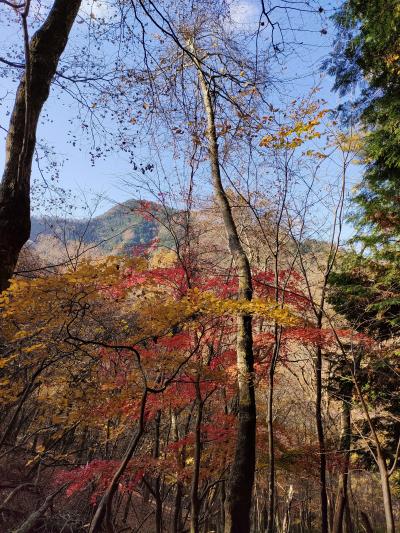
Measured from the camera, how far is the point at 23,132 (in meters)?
2.97

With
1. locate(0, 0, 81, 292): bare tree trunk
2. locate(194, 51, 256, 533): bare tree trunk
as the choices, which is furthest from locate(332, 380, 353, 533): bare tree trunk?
locate(0, 0, 81, 292): bare tree trunk

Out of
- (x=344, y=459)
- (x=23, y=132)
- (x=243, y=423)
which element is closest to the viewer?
(x=23, y=132)

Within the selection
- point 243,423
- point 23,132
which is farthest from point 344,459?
point 23,132

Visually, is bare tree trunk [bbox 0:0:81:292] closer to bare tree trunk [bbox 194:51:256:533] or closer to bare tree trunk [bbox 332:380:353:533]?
bare tree trunk [bbox 194:51:256:533]

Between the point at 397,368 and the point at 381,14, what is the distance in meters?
6.33

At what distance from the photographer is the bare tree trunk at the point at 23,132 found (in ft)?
9.11

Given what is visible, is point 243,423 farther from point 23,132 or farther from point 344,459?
point 344,459

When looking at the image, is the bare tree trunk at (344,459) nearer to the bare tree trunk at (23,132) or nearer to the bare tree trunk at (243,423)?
the bare tree trunk at (243,423)

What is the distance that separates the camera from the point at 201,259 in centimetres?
1040

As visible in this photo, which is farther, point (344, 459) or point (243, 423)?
point (344, 459)

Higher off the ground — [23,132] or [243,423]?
[23,132]

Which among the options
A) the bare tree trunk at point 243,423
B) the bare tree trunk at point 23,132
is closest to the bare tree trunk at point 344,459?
the bare tree trunk at point 243,423

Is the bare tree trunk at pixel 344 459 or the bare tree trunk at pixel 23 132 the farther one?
the bare tree trunk at pixel 344 459

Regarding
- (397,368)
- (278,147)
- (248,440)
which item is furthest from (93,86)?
(397,368)
